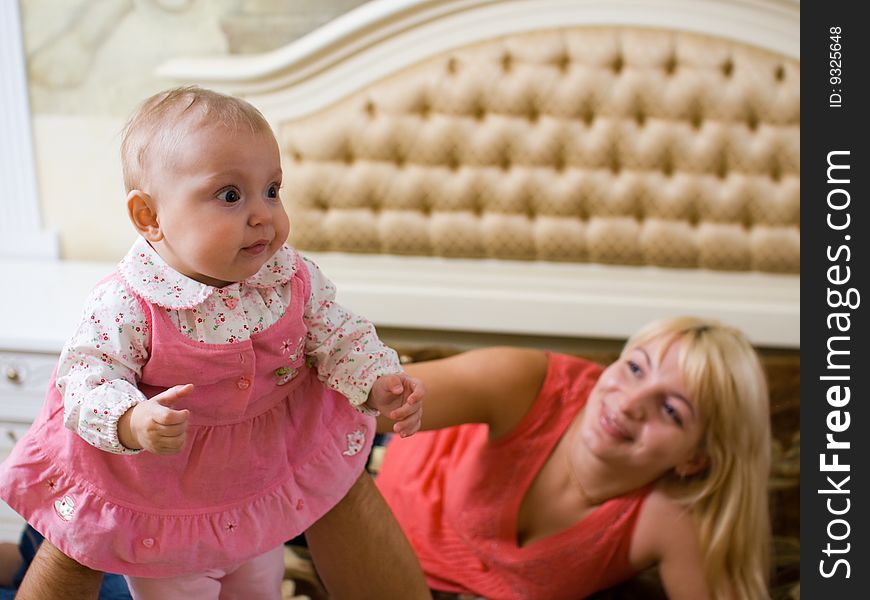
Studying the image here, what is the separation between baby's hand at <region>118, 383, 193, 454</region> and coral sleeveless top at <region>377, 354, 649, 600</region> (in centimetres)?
95

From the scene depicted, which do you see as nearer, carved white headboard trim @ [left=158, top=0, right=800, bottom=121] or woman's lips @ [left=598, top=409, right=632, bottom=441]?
woman's lips @ [left=598, top=409, right=632, bottom=441]

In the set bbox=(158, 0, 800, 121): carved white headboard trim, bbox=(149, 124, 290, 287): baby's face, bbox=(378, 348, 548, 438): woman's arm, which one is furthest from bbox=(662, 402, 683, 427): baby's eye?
bbox=(158, 0, 800, 121): carved white headboard trim

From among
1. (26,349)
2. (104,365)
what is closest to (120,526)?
(104,365)

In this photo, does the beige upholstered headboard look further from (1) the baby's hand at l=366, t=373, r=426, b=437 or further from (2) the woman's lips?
(1) the baby's hand at l=366, t=373, r=426, b=437

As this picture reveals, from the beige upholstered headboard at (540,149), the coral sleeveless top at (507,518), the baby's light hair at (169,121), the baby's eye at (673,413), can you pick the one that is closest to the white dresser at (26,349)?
the beige upholstered headboard at (540,149)

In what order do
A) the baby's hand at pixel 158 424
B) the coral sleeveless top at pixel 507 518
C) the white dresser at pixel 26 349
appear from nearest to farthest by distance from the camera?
1. the baby's hand at pixel 158 424
2. the coral sleeveless top at pixel 507 518
3. the white dresser at pixel 26 349

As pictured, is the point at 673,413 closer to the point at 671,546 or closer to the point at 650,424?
the point at 650,424

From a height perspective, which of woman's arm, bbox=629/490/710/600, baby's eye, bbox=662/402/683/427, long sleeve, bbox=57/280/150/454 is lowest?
woman's arm, bbox=629/490/710/600

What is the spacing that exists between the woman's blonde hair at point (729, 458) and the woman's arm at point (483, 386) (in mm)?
276

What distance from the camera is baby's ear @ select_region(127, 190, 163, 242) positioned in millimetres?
969

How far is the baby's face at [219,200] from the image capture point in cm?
93

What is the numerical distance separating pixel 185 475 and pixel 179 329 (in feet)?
0.60

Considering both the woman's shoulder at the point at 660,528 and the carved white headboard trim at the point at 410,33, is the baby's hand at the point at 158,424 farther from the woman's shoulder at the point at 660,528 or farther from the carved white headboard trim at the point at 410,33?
the carved white headboard trim at the point at 410,33

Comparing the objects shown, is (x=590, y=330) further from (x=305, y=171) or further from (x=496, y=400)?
(x=305, y=171)
